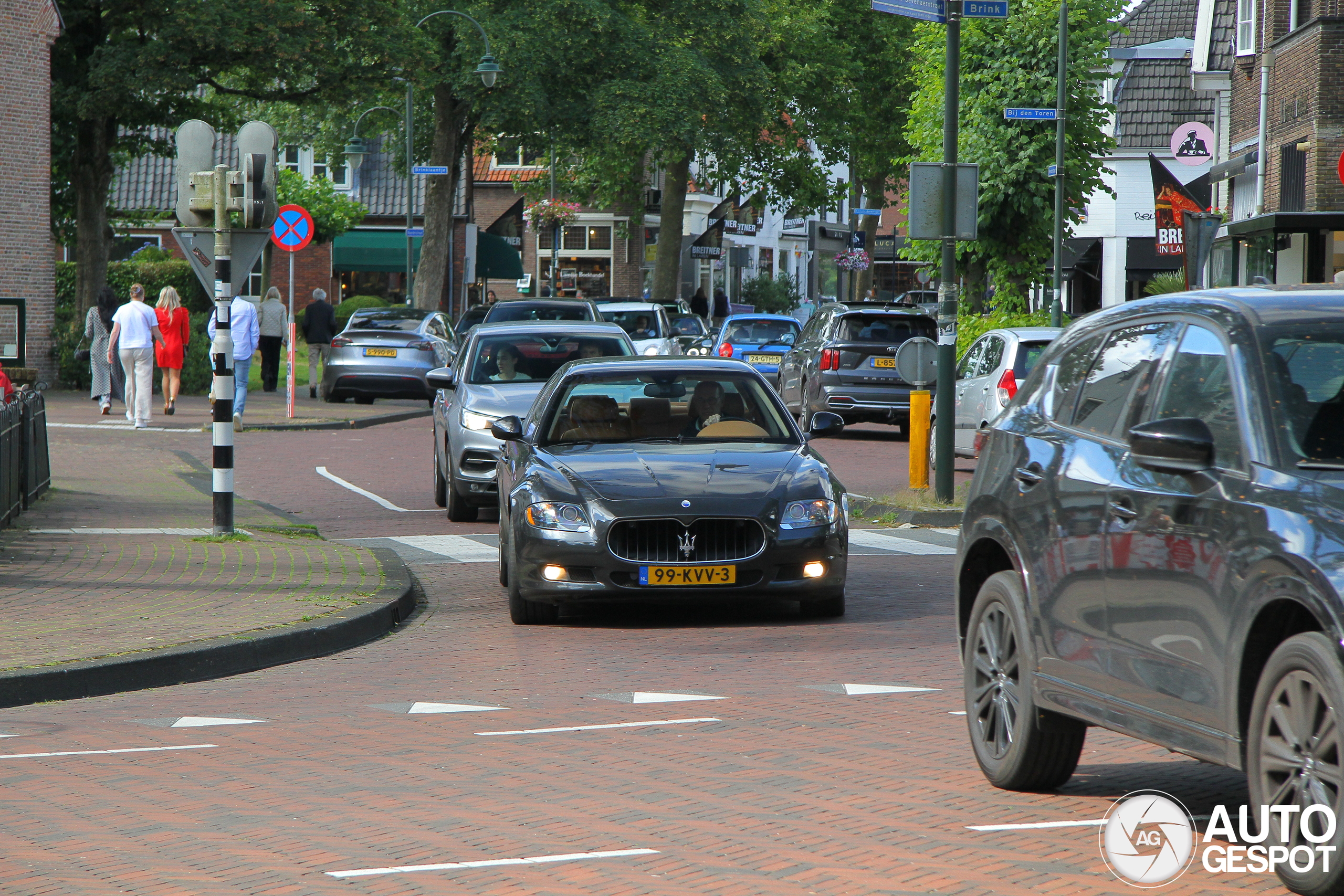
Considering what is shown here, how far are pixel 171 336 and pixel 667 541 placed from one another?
1872 centimetres

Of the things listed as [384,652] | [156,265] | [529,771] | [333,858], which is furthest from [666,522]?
[156,265]

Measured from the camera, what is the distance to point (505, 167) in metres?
75.7

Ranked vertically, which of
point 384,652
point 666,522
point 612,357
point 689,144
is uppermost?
point 689,144

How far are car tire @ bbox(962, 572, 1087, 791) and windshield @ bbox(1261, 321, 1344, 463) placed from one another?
4.36 ft

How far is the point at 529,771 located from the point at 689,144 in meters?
34.5

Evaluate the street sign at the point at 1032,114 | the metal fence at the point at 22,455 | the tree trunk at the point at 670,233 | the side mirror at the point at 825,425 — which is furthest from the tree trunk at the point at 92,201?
the side mirror at the point at 825,425

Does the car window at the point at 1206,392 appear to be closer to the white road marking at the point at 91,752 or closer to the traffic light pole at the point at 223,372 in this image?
the white road marking at the point at 91,752

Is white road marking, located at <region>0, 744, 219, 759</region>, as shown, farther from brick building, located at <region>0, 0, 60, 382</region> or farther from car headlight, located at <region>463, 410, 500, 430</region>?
brick building, located at <region>0, 0, 60, 382</region>

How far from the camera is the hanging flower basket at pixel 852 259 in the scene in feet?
212

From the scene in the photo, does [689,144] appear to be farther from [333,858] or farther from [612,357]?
[333,858]

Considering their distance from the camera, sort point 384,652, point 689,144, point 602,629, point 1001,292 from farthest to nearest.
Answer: point 689,144, point 1001,292, point 602,629, point 384,652

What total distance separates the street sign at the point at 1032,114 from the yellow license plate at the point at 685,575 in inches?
633

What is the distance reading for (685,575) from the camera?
976 cm

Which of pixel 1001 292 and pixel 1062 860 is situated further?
pixel 1001 292
